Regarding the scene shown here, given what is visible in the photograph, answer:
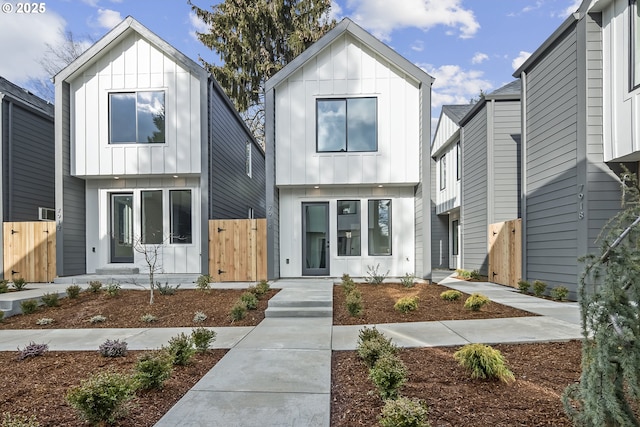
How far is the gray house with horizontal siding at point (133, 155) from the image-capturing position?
10047mm

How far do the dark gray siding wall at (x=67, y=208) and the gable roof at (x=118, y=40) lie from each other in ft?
1.90

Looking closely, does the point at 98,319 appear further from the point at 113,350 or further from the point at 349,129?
the point at 349,129

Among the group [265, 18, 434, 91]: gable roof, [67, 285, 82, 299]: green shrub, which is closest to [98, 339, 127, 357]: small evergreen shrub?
[67, 285, 82, 299]: green shrub

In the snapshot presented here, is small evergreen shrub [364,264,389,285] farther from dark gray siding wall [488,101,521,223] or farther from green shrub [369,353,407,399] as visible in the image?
green shrub [369,353,407,399]

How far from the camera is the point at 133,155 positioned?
10141 mm

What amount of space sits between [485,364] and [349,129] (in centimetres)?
784

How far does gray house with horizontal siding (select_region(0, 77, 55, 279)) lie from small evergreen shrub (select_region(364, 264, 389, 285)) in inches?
413

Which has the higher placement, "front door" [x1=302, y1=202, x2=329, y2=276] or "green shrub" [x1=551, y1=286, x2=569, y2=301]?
"front door" [x1=302, y1=202, x2=329, y2=276]

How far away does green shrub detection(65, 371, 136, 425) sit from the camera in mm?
2416

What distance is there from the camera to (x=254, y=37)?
1831 centimetres

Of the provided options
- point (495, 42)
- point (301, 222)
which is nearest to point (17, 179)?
point (301, 222)

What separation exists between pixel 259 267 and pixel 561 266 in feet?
23.8

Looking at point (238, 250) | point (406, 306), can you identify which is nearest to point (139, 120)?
point (238, 250)

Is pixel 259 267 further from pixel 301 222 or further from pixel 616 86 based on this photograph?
pixel 616 86
